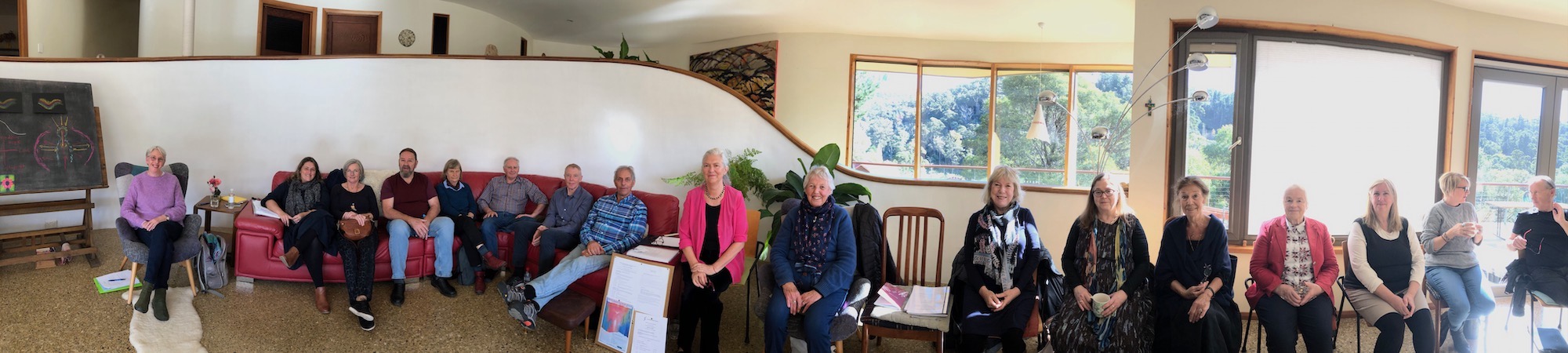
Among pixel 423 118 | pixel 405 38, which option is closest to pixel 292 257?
pixel 423 118

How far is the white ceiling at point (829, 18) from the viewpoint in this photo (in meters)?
6.47

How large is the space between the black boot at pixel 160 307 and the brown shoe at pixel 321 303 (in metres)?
0.65

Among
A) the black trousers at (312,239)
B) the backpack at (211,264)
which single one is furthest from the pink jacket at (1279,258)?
the backpack at (211,264)

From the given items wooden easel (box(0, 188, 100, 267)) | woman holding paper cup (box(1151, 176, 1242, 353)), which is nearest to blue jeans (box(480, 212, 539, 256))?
wooden easel (box(0, 188, 100, 267))

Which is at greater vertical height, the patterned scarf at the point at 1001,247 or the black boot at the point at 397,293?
the patterned scarf at the point at 1001,247

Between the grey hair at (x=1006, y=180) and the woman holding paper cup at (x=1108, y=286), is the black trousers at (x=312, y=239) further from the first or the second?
the woman holding paper cup at (x=1108, y=286)

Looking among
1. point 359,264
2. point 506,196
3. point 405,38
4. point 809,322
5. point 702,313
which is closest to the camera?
point 809,322

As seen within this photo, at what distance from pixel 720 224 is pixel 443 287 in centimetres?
207

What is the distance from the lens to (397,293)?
4.07 m

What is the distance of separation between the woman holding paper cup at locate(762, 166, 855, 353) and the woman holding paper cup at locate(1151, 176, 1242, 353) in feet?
4.44

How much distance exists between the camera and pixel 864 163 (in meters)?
8.31

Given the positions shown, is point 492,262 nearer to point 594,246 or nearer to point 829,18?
point 594,246

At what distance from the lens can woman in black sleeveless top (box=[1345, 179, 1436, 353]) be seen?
3061 millimetres

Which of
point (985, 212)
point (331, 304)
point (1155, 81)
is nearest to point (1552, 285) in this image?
point (1155, 81)
